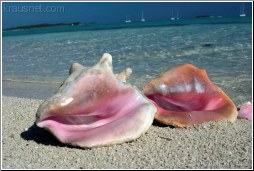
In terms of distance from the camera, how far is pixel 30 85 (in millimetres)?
4781

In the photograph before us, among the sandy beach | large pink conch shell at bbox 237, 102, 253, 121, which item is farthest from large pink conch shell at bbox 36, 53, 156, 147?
large pink conch shell at bbox 237, 102, 253, 121

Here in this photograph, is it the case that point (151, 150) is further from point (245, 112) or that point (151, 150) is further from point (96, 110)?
point (245, 112)

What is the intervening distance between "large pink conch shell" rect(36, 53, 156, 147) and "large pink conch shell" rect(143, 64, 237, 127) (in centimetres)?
40

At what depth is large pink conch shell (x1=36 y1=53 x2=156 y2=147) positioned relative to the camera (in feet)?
7.00

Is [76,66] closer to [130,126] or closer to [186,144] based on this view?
[130,126]

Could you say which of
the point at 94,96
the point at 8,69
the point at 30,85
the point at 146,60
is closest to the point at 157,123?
the point at 94,96

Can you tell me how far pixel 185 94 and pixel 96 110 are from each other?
2.39ft

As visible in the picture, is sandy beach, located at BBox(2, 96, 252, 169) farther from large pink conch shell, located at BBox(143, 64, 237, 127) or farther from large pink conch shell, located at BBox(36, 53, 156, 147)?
large pink conch shell, located at BBox(143, 64, 237, 127)

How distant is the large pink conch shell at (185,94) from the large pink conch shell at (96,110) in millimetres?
402

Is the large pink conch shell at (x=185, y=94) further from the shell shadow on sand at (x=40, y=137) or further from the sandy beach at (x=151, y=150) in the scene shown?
the shell shadow on sand at (x=40, y=137)

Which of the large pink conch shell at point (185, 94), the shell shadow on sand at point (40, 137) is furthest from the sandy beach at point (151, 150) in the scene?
the large pink conch shell at point (185, 94)

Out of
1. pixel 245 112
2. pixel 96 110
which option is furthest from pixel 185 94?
pixel 96 110

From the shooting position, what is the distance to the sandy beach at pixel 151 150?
6.26ft

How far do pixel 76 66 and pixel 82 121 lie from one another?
0.35 meters
